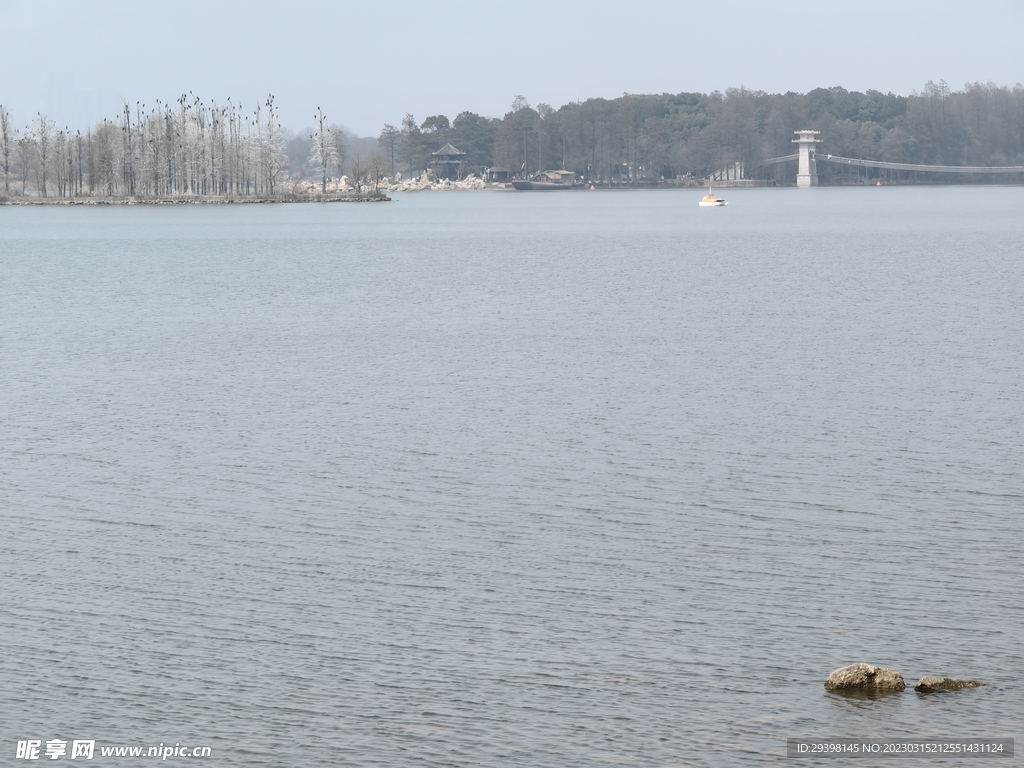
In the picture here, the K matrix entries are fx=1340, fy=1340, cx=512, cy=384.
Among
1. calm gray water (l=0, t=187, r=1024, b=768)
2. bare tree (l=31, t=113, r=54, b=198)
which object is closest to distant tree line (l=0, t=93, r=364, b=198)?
bare tree (l=31, t=113, r=54, b=198)

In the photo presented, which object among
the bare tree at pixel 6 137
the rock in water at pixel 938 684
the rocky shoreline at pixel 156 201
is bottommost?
the rock in water at pixel 938 684

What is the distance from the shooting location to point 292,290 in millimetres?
54656

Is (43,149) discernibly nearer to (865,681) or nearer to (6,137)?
(6,137)

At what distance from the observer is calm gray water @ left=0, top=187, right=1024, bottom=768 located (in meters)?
12.0

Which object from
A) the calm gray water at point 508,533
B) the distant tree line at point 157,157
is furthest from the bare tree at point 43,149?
the calm gray water at point 508,533

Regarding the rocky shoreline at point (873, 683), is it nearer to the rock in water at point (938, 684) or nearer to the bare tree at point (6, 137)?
the rock in water at point (938, 684)

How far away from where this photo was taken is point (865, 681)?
12109 mm

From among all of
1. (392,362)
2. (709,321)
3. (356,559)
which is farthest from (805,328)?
(356,559)

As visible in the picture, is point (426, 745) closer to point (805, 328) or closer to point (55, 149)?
point (805, 328)

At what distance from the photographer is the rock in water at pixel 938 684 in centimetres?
1210

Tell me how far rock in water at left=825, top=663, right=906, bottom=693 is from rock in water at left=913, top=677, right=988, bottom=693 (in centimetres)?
16

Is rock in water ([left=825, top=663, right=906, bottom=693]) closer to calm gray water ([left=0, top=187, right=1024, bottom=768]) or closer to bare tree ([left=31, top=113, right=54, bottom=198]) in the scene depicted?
calm gray water ([left=0, top=187, right=1024, bottom=768])

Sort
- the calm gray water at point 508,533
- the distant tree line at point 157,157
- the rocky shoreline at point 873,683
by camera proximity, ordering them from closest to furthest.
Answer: the calm gray water at point 508,533
the rocky shoreline at point 873,683
the distant tree line at point 157,157

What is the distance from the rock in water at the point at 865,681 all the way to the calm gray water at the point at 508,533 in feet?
0.39
